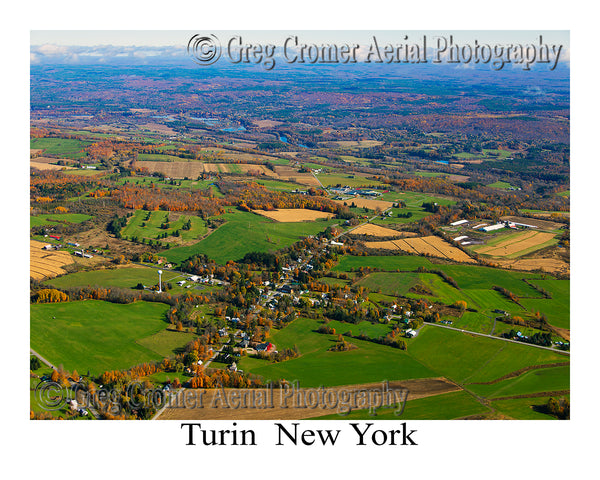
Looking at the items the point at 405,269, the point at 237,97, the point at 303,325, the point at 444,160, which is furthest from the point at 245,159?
the point at 237,97

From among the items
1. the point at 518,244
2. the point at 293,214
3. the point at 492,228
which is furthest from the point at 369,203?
the point at 518,244

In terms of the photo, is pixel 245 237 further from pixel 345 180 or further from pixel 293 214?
pixel 345 180

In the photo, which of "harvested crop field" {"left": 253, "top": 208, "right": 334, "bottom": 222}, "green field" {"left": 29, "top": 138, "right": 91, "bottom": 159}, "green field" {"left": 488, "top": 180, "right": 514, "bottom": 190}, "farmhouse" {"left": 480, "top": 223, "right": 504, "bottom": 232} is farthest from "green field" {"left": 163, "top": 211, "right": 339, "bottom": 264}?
"green field" {"left": 29, "top": 138, "right": 91, "bottom": 159}

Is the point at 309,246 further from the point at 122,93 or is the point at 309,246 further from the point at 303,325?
the point at 122,93

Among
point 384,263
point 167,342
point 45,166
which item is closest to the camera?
point 167,342

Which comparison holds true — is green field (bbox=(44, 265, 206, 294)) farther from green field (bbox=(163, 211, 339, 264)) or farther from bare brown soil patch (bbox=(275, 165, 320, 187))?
bare brown soil patch (bbox=(275, 165, 320, 187))

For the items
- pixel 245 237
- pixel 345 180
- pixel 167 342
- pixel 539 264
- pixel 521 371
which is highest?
pixel 345 180
